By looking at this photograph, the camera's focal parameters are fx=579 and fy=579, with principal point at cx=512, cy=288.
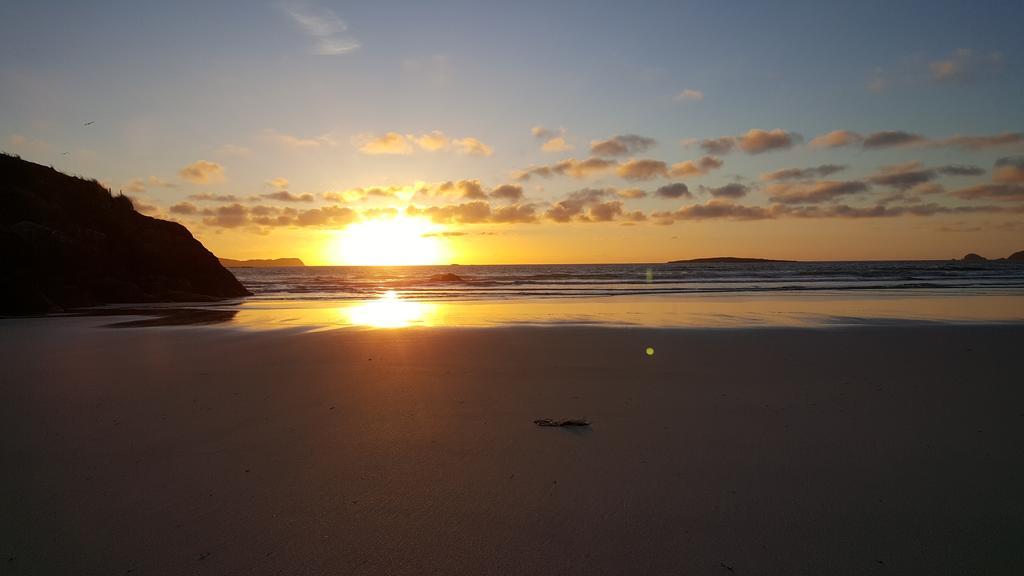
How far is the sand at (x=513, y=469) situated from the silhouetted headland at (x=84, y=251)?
14.6 metres

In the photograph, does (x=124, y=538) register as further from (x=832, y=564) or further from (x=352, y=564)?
(x=832, y=564)

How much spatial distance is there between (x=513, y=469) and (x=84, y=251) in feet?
84.8

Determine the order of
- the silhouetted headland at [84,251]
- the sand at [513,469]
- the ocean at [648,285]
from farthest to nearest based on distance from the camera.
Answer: the ocean at [648,285] < the silhouetted headland at [84,251] < the sand at [513,469]

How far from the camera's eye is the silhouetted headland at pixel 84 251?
19594 millimetres

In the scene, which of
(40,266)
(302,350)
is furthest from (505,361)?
(40,266)

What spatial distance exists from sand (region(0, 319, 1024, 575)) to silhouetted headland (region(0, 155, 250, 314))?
576 inches

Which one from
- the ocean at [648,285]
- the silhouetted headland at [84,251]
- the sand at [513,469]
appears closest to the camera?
the sand at [513,469]

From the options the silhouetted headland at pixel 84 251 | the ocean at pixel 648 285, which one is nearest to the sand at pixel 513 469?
the silhouetted headland at pixel 84 251

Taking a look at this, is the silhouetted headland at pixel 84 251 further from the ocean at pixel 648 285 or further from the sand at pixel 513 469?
the sand at pixel 513 469

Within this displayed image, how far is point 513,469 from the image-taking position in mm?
4281

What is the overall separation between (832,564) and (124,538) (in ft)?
12.6

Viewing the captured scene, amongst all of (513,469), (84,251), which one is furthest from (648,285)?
(513,469)

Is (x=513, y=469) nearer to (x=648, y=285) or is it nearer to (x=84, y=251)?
(x=84, y=251)

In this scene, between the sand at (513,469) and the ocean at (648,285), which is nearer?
the sand at (513,469)
